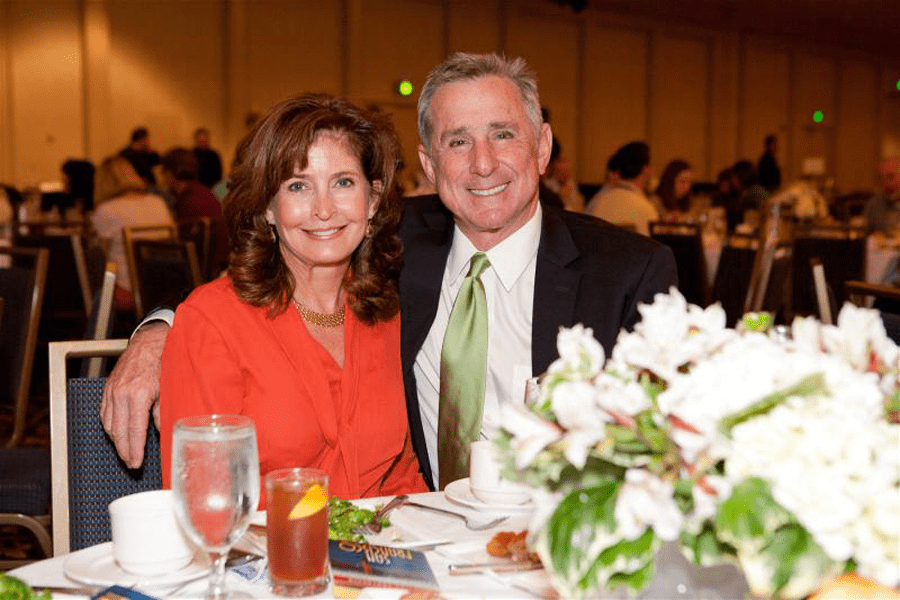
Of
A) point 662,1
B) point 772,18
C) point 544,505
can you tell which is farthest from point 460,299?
point 772,18

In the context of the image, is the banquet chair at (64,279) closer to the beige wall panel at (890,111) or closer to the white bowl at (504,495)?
the white bowl at (504,495)

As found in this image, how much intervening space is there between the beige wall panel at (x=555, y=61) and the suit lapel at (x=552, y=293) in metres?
12.7

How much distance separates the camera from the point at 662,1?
1475cm

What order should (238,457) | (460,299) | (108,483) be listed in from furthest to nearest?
1. (460,299)
2. (108,483)
3. (238,457)

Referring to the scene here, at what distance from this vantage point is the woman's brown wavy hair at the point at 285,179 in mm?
2064

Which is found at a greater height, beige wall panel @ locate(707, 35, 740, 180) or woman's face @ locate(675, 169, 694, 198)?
beige wall panel @ locate(707, 35, 740, 180)

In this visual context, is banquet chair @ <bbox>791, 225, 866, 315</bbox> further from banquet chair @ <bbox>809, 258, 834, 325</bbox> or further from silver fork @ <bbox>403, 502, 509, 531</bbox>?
silver fork @ <bbox>403, 502, 509, 531</bbox>

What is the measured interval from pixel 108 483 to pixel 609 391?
4.39 ft

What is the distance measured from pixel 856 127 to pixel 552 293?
68.6 feet

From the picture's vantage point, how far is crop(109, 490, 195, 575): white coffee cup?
4.08ft

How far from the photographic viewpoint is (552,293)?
7.25 ft

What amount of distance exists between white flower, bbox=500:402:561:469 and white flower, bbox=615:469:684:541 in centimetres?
8

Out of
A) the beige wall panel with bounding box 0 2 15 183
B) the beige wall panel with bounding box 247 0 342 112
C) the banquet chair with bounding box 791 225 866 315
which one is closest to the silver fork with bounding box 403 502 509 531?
the banquet chair with bounding box 791 225 866 315

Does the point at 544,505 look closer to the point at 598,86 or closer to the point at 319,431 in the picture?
the point at 319,431
